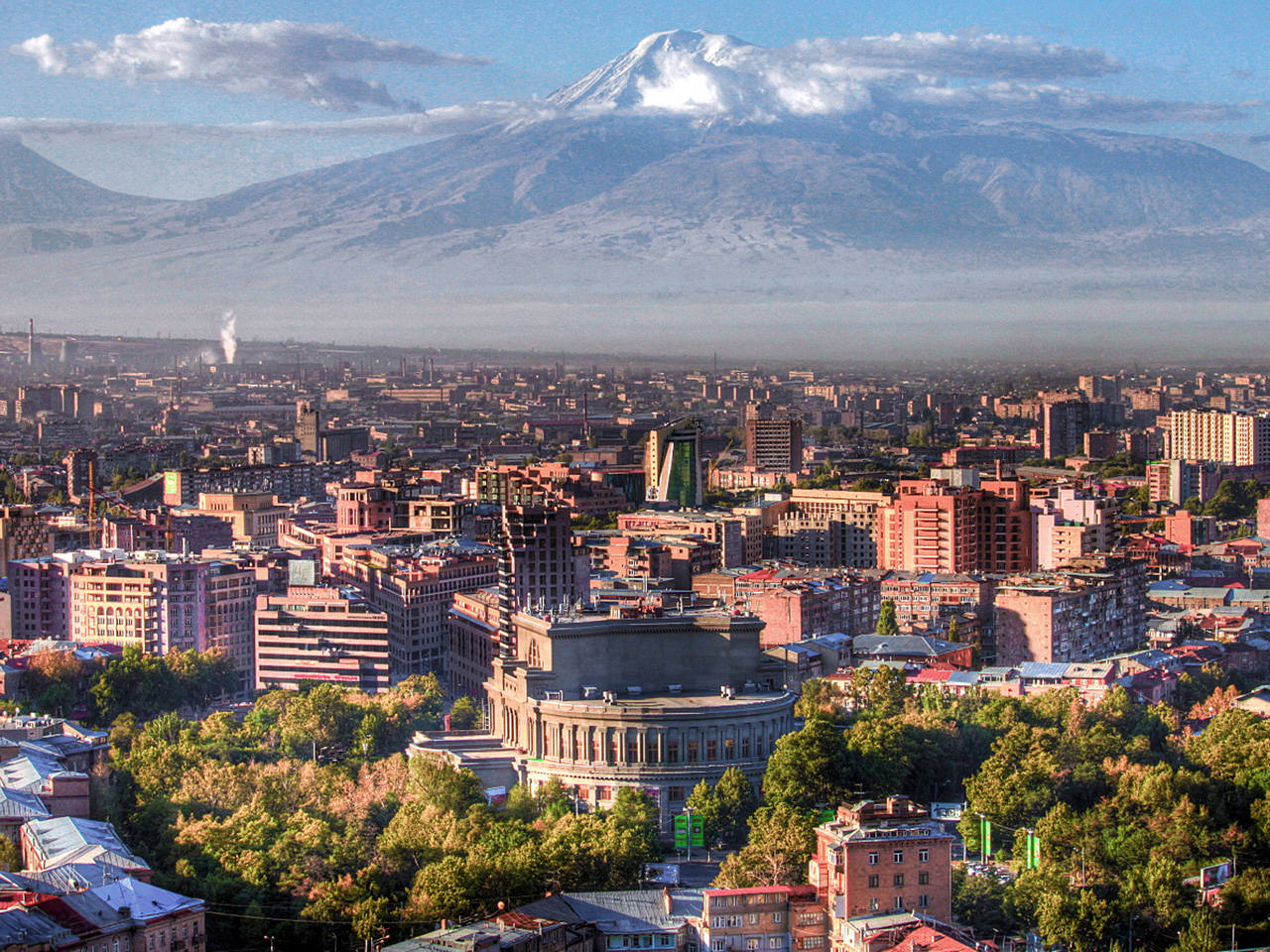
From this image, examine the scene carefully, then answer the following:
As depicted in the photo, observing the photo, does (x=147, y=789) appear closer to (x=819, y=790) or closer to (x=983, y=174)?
(x=819, y=790)

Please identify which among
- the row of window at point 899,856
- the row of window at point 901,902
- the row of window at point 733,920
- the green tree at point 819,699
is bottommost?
the row of window at point 733,920

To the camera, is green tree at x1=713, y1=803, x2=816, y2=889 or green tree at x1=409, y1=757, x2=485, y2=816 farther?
green tree at x1=409, y1=757, x2=485, y2=816

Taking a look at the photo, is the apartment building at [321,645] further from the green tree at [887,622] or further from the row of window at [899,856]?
the row of window at [899,856]

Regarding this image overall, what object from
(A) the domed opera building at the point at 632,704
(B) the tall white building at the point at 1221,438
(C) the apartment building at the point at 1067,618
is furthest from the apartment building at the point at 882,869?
(B) the tall white building at the point at 1221,438

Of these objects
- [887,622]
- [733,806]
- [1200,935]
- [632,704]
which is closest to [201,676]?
[632,704]

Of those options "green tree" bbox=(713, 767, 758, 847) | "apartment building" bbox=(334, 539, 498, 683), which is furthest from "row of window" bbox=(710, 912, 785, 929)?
"apartment building" bbox=(334, 539, 498, 683)

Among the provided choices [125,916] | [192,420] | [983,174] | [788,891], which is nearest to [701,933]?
[788,891]

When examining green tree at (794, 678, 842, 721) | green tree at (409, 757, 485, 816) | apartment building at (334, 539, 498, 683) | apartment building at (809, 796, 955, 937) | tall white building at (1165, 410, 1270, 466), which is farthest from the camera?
tall white building at (1165, 410, 1270, 466)

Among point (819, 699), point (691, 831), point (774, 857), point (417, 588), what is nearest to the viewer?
point (774, 857)

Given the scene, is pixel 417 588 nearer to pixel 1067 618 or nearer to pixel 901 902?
pixel 1067 618

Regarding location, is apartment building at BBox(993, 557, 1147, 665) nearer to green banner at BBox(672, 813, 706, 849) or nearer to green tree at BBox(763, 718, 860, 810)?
green tree at BBox(763, 718, 860, 810)

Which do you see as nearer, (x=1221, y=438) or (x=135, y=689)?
(x=135, y=689)
